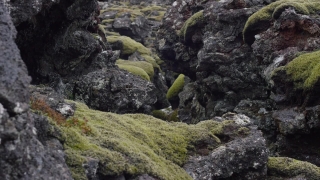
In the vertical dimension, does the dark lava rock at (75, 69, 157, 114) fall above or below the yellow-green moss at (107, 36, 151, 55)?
above

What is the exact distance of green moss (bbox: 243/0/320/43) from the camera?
91.1 ft

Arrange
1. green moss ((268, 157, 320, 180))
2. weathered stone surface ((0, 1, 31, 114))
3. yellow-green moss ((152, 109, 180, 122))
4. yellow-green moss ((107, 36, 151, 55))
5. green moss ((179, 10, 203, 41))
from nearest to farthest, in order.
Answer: weathered stone surface ((0, 1, 31, 114))
green moss ((268, 157, 320, 180))
green moss ((179, 10, 203, 41))
yellow-green moss ((152, 109, 180, 122))
yellow-green moss ((107, 36, 151, 55))

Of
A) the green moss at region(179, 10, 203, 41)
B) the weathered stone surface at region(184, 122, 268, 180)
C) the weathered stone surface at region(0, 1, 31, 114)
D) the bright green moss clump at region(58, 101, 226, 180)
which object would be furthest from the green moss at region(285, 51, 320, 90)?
the weathered stone surface at region(0, 1, 31, 114)

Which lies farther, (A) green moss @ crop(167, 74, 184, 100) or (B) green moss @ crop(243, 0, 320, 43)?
(A) green moss @ crop(167, 74, 184, 100)

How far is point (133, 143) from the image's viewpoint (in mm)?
11000

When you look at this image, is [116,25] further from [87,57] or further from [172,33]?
[87,57]

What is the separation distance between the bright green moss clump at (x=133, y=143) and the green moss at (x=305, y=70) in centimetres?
866

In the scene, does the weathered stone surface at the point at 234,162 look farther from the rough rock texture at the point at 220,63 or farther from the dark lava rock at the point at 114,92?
the rough rock texture at the point at 220,63

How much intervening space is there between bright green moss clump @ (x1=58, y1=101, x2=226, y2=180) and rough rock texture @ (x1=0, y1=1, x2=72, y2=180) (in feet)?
5.36

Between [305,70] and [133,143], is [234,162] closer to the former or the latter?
[133,143]

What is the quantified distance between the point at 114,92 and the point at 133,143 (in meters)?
15.8

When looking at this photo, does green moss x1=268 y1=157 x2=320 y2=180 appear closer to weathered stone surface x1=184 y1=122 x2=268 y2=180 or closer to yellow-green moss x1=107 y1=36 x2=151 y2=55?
weathered stone surface x1=184 y1=122 x2=268 y2=180

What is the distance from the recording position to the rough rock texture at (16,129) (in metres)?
5.92

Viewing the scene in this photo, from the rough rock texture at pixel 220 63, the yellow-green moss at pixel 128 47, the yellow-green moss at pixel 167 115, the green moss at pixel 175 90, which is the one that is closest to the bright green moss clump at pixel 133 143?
the rough rock texture at pixel 220 63
